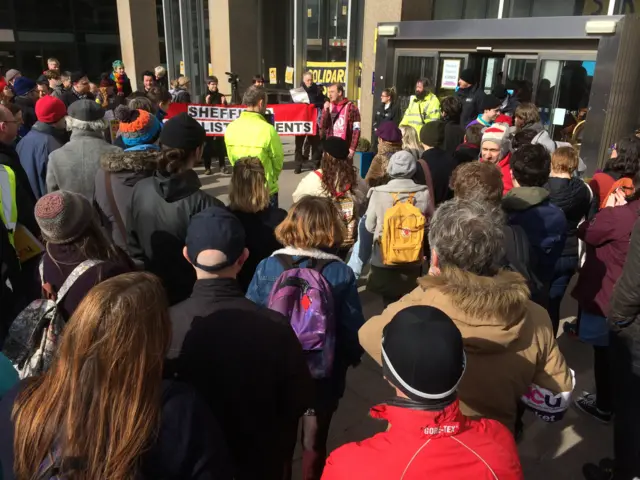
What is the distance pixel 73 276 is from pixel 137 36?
1989 centimetres

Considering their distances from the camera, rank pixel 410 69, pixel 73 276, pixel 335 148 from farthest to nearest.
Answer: pixel 410 69 → pixel 335 148 → pixel 73 276

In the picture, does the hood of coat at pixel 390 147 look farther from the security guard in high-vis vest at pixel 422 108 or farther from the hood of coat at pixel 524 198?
the hood of coat at pixel 524 198

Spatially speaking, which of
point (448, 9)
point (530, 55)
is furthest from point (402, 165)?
point (448, 9)

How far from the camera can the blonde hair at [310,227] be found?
2.63m

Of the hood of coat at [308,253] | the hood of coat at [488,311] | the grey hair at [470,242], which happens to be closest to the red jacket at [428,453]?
the hood of coat at [488,311]

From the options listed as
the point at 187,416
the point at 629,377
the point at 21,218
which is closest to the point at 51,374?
the point at 187,416

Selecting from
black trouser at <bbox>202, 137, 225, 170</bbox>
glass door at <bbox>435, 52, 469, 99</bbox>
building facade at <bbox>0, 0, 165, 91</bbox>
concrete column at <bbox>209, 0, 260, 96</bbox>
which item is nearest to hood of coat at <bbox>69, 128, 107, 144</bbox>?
black trouser at <bbox>202, 137, 225, 170</bbox>

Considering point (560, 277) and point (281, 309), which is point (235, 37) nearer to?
point (560, 277)

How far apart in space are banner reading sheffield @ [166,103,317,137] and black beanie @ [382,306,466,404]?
7.94m

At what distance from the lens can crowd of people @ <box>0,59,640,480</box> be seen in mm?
1436

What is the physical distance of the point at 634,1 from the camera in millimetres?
9383

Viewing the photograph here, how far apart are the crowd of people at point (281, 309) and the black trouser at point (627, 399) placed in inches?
0.5

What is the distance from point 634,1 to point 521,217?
863 centimetres

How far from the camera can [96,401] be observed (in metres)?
1.39
